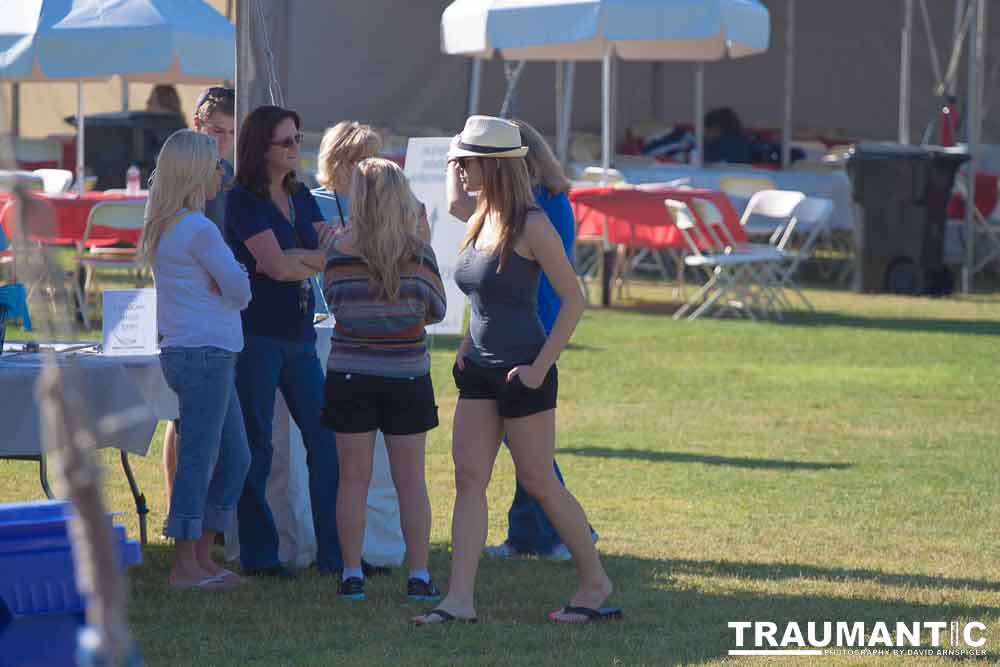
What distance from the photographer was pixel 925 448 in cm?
831

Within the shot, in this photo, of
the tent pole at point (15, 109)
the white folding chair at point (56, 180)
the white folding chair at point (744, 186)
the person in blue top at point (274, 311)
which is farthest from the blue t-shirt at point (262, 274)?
the tent pole at point (15, 109)

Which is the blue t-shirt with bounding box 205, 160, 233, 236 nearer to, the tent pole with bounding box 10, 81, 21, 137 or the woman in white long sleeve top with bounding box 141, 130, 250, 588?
the woman in white long sleeve top with bounding box 141, 130, 250, 588

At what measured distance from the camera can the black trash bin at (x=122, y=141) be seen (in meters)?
17.7

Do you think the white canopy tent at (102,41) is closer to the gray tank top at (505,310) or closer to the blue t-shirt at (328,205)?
the blue t-shirt at (328,205)

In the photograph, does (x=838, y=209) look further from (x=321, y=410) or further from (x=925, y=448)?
(x=321, y=410)

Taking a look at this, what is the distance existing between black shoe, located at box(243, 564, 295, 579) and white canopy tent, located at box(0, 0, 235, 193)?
6.42m

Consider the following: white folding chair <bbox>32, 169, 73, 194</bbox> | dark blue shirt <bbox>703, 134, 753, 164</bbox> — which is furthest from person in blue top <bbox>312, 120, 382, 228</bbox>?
dark blue shirt <bbox>703, 134, 753, 164</bbox>

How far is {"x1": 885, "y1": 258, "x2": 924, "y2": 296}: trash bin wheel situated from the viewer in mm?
15367

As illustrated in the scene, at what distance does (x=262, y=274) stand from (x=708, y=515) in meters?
2.33

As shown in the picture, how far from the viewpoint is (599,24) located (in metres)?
13.4

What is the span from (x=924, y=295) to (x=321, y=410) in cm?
1083

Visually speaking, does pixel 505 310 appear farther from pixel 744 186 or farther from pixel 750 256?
pixel 744 186

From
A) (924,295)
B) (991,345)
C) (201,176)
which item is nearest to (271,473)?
(201,176)

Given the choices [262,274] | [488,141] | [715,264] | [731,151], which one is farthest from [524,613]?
[731,151]
